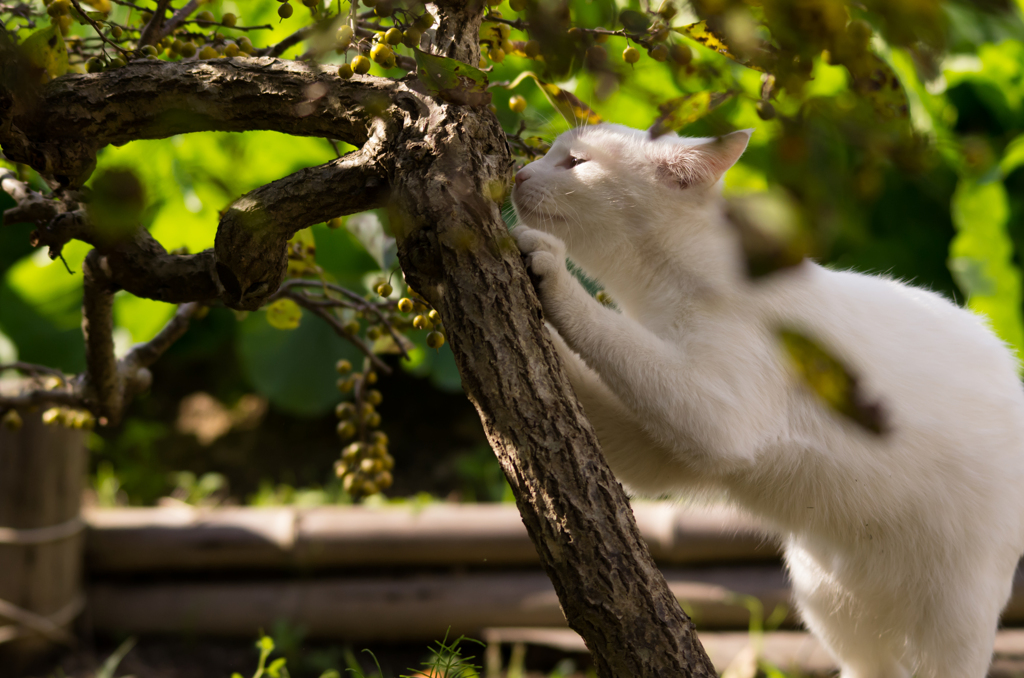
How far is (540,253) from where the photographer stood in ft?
3.80

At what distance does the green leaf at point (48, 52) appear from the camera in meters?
0.97

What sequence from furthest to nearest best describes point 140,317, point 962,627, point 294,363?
point 294,363 < point 140,317 < point 962,627

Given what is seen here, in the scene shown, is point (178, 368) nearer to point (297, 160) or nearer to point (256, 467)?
point (256, 467)

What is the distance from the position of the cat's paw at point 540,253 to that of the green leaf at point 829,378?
789mm

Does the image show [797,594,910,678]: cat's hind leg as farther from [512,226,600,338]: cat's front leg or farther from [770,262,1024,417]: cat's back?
[512,226,600,338]: cat's front leg

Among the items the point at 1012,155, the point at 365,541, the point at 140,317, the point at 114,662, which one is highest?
the point at 1012,155

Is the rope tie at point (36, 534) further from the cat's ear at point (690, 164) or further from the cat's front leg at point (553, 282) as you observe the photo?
the cat's ear at point (690, 164)

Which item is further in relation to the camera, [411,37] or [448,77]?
[411,37]

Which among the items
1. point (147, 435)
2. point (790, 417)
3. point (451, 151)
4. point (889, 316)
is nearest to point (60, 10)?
point (451, 151)

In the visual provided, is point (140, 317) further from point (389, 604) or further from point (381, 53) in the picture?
point (381, 53)

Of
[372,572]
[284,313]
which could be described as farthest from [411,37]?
[372,572]

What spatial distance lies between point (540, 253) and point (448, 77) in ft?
1.50

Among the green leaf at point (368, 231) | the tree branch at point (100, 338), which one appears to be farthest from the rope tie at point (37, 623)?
the green leaf at point (368, 231)

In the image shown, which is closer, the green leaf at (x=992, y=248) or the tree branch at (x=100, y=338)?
the tree branch at (x=100, y=338)
